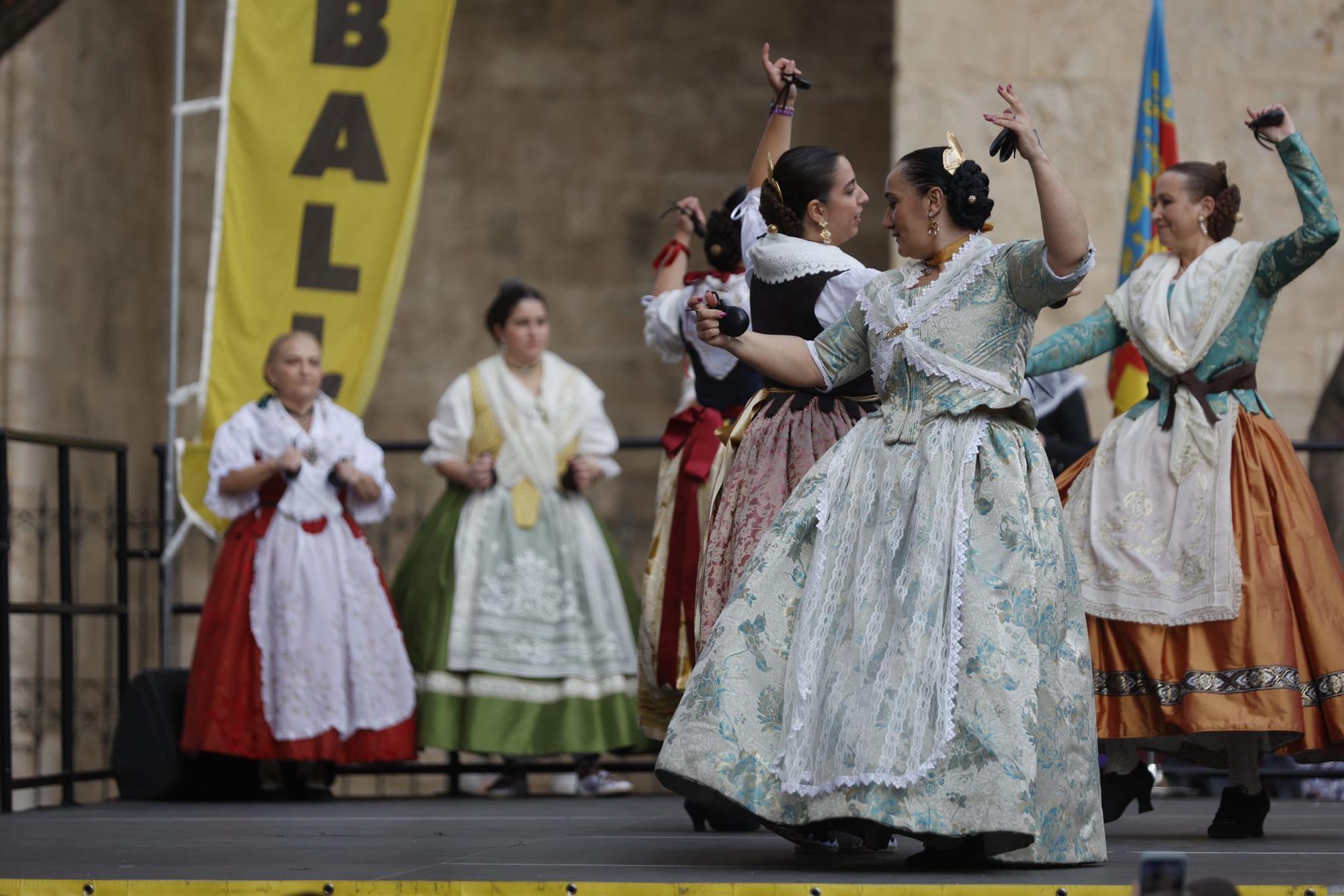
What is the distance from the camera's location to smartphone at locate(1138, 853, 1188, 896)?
7.60ft

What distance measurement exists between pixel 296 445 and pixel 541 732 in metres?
1.38

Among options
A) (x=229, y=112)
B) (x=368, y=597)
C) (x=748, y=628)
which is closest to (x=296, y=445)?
(x=368, y=597)

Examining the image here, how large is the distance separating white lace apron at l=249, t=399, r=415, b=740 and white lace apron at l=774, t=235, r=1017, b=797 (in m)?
3.18

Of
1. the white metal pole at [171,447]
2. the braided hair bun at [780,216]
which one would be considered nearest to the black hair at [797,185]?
the braided hair bun at [780,216]

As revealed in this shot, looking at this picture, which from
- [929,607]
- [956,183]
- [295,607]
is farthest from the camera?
[295,607]

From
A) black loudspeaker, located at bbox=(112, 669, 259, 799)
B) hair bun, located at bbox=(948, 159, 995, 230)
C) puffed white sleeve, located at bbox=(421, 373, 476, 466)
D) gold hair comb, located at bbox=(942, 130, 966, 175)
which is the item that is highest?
gold hair comb, located at bbox=(942, 130, 966, 175)

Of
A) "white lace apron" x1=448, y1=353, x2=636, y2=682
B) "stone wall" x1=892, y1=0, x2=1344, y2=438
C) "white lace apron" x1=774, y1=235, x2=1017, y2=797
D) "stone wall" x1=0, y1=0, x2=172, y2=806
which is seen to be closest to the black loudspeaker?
"white lace apron" x1=448, y1=353, x2=636, y2=682

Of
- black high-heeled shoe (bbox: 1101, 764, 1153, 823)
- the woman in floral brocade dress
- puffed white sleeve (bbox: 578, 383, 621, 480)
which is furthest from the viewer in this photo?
puffed white sleeve (bbox: 578, 383, 621, 480)

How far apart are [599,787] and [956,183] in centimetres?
379

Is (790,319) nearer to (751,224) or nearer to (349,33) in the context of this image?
(751,224)

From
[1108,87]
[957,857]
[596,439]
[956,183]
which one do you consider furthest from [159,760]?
[1108,87]

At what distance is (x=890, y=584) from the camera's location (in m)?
3.85

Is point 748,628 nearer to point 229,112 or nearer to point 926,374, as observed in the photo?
point 926,374

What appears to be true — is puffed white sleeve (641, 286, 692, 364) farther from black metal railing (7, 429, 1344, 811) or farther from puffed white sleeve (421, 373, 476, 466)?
puffed white sleeve (421, 373, 476, 466)
